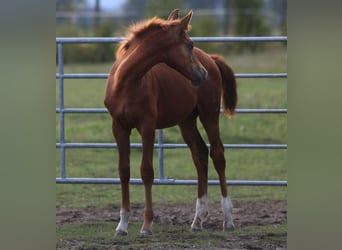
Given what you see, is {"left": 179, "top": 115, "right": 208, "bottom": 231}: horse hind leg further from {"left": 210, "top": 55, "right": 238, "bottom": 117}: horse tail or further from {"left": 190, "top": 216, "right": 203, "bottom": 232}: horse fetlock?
{"left": 210, "top": 55, "right": 238, "bottom": 117}: horse tail

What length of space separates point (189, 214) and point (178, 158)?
10.1ft

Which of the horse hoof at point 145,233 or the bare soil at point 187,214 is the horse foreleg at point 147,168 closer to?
the horse hoof at point 145,233

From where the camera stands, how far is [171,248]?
203 inches

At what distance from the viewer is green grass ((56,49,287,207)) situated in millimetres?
8133

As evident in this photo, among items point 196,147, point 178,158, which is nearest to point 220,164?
point 196,147

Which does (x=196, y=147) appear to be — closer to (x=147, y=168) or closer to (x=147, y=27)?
(x=147, y=168)

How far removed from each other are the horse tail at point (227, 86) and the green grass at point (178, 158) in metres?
1.29

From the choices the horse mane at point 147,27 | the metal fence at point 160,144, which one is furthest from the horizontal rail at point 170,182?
the horse mane at point 147,27

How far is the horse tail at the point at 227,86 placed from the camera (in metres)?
6.66

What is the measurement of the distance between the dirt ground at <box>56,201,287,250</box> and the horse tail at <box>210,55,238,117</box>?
2.77ft

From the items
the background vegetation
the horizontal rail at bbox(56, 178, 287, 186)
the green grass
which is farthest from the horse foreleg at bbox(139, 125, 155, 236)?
the background vegetation
